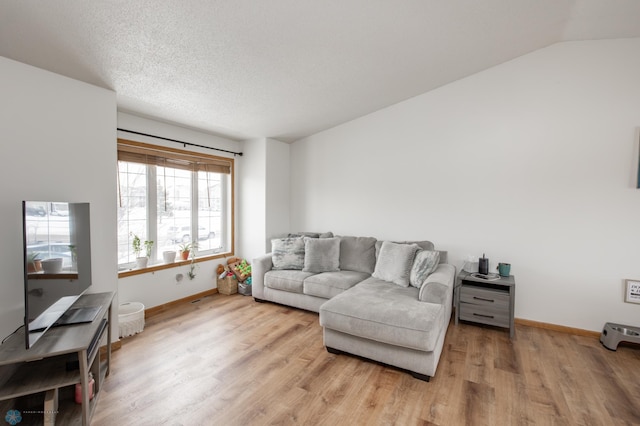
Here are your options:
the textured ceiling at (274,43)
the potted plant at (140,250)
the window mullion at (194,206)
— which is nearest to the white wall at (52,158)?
the textured ceiling at (274,43)

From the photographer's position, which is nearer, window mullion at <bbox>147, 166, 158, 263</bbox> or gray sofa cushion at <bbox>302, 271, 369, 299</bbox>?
gray sofa cushion at <bbox>302, 271, 369, 299</bbox>

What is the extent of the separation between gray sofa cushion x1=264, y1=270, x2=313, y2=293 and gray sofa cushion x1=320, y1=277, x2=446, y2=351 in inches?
36.5

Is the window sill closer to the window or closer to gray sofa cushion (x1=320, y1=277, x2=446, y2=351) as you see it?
the window

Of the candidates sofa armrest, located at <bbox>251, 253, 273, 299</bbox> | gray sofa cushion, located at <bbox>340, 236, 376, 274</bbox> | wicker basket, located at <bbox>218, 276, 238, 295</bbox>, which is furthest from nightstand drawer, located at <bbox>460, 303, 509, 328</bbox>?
wicker basket, located at <bbox>218, 276, 238, 295</bbox>

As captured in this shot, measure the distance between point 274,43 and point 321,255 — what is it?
246 cm

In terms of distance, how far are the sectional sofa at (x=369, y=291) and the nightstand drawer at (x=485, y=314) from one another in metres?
0.20

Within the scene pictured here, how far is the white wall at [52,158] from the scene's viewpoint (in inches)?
79.4

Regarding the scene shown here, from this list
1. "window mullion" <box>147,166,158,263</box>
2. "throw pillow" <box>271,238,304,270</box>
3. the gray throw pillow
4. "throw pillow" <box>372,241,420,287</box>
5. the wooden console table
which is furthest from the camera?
"throw pillow" <box>271,238,304,270</box>

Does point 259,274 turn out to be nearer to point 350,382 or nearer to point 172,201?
point 172,201

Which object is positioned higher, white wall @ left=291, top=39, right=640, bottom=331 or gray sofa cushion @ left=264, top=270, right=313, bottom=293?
white wall @ left=291, top=39, right=640, bottom=331

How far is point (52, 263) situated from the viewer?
1.79 m

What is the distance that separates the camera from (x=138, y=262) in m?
3.37

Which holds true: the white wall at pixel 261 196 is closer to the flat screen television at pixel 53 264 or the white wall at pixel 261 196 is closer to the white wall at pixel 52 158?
the white wall at pixel 52 158

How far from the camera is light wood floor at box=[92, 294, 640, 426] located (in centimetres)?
185
